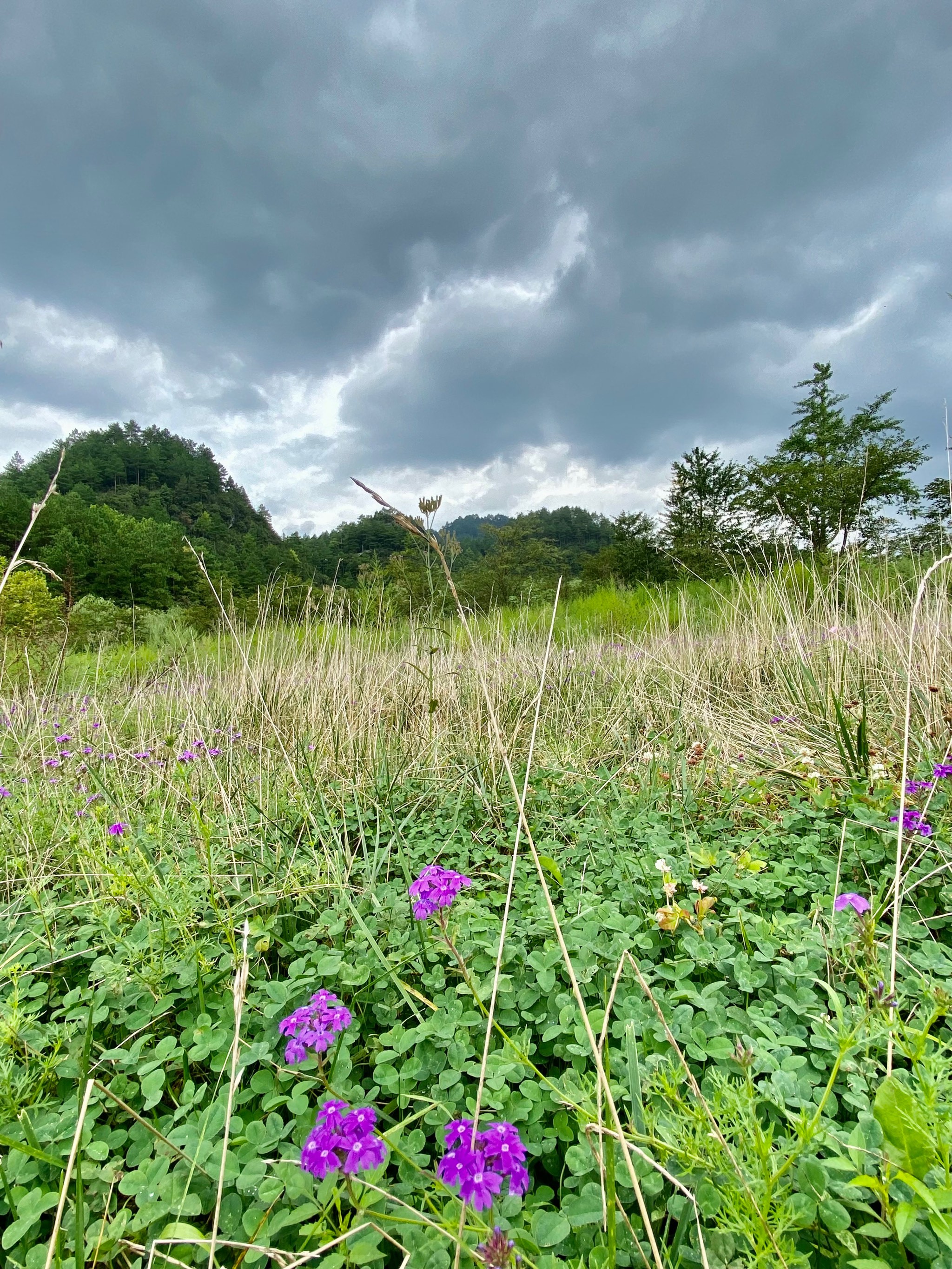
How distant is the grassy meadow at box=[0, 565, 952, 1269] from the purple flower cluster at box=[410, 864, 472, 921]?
0.43 feet

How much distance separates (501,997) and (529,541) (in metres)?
22.7

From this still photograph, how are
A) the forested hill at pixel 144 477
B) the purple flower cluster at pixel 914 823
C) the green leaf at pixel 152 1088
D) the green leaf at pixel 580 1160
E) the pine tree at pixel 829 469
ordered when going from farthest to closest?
the forested hill at pixel 144 477 → the pine tree at pixel 829 469 → the purple flower cluster at pixel 914 823 → the green leaf at pixel 152 1088 → the green leaf at pixel 580 1160

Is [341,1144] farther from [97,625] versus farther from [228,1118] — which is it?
[97,625]

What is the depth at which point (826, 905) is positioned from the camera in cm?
111

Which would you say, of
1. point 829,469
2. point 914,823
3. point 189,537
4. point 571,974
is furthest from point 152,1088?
point 829,469

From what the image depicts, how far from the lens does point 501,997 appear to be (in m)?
0.95

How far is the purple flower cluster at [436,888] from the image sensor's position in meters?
0.80

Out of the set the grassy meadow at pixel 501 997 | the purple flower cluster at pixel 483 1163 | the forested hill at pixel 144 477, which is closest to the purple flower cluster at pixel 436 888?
the grassy meadow at pixel 501 997

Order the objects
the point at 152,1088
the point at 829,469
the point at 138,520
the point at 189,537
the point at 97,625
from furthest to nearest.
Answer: the point at 138,520 < the point at 829,469 < the point at 97,625 < the point at 189,537 < the point at 152,1088

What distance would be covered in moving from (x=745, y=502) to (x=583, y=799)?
56.9 feet

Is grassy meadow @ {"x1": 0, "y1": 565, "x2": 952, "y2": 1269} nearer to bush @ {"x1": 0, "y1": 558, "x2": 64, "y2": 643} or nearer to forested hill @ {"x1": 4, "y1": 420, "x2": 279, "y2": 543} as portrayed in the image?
bush @ {"x1": 0, "y1": 558, "x2": 64, "y2": 643}

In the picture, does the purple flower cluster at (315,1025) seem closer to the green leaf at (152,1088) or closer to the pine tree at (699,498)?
the green leaf at (152,1088)

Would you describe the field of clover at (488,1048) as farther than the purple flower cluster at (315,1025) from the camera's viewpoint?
No

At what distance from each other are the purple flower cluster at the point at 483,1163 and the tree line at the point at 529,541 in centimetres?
127
